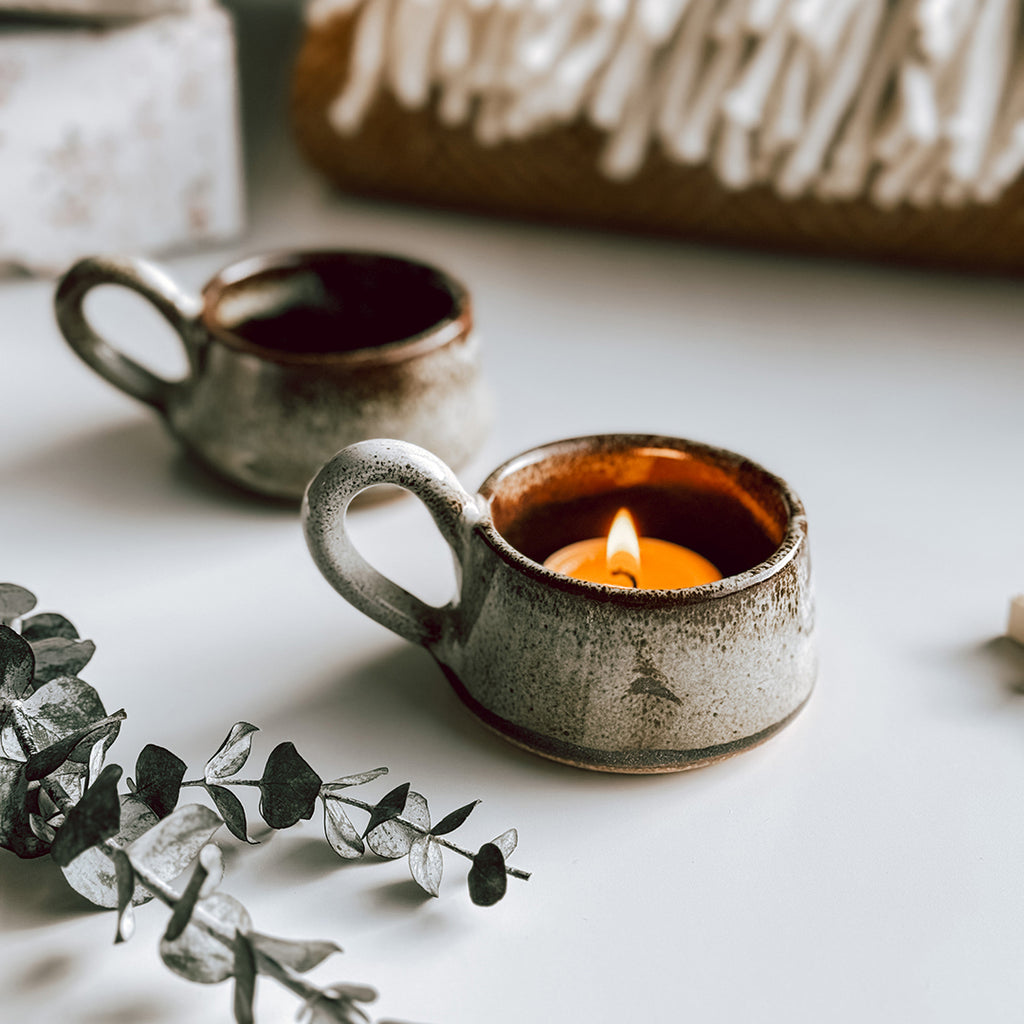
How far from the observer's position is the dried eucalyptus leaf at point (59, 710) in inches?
13.5

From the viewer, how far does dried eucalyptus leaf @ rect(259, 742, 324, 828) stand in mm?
346

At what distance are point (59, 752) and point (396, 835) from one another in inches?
3.7

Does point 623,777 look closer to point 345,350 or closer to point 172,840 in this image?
point 172,840

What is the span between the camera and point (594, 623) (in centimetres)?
35

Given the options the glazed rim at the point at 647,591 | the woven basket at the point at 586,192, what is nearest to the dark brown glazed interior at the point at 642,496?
the glazed rim at the point at 647,591

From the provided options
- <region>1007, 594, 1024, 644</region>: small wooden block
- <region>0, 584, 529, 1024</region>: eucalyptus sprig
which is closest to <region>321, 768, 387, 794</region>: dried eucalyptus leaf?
<region>0, 584, 529, 1024</region>: eucalyptus sprig

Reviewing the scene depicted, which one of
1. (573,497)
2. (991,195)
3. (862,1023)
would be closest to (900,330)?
(991,195)

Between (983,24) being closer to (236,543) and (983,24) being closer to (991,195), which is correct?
(991,195)

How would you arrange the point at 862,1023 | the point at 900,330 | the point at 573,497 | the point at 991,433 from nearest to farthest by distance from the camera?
the point at 862,1023, the point at 573,497, the point at 991,433, the point at 900,330

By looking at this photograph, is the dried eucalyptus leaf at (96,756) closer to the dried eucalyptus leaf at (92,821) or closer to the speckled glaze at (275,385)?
the dried eucalyptus leaf at (92,821)

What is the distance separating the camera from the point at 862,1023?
0.98 ft

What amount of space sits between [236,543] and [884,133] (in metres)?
0.42

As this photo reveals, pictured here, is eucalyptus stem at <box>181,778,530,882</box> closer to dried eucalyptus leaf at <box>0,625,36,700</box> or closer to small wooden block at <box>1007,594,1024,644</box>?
dried eucalyptus leaf at <box>0,625,36,700</box>

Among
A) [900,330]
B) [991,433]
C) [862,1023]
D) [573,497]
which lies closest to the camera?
[862,1023]
